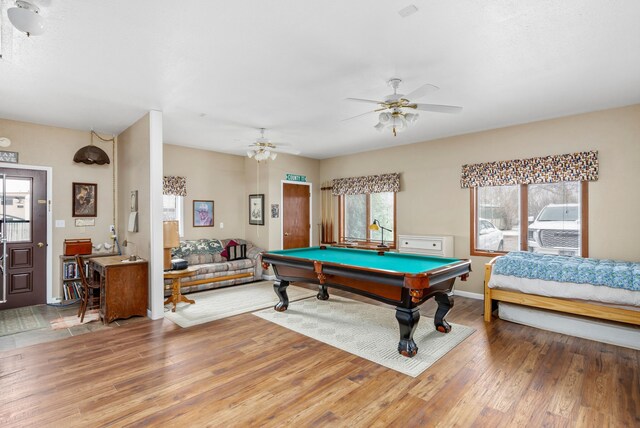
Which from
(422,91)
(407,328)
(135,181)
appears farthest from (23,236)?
(422,91)

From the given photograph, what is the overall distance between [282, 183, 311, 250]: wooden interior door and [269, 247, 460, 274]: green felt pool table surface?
2427 mm

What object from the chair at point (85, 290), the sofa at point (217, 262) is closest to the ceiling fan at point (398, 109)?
the chair at point (85, 290)

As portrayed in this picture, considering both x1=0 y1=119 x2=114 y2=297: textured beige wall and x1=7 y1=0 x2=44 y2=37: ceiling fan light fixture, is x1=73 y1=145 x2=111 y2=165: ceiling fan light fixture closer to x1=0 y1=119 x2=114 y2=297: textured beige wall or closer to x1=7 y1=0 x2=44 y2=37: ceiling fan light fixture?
x1=0 y1=119 x2=114 y2=297: textured beige wall

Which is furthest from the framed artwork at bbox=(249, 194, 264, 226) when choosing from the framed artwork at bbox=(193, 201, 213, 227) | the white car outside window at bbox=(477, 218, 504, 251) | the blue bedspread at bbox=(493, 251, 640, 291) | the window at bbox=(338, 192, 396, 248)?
the blue bedspread at bbox=(493, 251, 640, 291)

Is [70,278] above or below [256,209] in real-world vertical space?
below

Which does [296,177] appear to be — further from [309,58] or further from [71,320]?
[71,320]

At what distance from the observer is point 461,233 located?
227 inches

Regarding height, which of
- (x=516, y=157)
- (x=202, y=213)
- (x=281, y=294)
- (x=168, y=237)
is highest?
(x=516, y=157)

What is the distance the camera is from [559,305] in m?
3.78

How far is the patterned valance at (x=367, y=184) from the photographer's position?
6678 millimetres

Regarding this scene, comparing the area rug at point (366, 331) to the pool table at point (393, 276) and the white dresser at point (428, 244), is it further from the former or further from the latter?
the white dresser at point (428, 244)

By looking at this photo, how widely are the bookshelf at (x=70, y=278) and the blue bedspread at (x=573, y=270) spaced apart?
19.9 ft

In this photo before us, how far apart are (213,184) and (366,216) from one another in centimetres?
347

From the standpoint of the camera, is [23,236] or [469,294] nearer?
[23,236]
